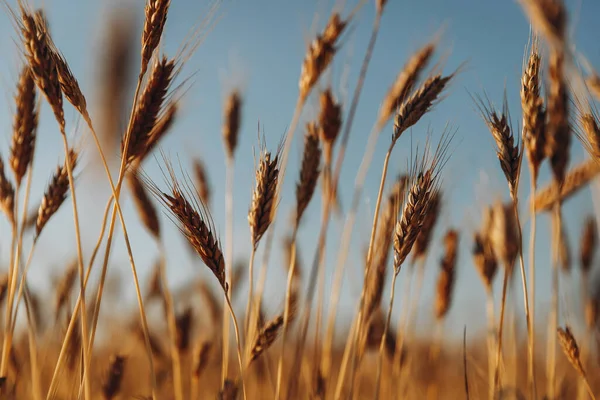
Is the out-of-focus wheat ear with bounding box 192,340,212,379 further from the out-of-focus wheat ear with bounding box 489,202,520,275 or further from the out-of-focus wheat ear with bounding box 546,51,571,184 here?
the out-of-focus wheat ear with bounding box 546,51,571,184

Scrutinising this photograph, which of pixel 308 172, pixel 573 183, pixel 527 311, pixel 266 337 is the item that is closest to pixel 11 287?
pixel 266 337

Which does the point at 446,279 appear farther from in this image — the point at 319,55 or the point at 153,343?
the point at 153,343

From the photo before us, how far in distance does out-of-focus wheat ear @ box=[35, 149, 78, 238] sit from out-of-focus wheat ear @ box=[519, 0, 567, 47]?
142 cm

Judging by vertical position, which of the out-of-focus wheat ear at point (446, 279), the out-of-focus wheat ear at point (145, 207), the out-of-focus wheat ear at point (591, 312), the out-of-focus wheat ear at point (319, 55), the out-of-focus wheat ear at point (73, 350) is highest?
the out-of-focus wheat ear at point (319, 55)

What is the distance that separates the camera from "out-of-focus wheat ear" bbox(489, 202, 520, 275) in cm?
189

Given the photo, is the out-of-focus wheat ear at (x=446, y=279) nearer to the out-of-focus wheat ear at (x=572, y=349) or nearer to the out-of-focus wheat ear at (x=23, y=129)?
the out-of-focus wheat ear at (x=572, y=349)

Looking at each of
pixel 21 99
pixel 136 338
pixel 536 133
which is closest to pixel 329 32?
pixel 536 133

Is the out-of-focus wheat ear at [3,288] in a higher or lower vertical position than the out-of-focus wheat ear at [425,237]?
lower

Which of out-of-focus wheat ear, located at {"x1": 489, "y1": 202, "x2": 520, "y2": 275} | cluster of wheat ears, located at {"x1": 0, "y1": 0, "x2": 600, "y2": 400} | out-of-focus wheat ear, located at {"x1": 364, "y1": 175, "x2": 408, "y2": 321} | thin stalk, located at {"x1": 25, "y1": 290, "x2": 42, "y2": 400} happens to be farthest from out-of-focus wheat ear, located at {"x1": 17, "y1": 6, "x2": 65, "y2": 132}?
out-of-focus wheat ear, located at {"x1": 489, "y1": 202, "x2": 520, "y2": 275}

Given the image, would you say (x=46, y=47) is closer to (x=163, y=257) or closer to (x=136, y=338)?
(x=163, y=257)

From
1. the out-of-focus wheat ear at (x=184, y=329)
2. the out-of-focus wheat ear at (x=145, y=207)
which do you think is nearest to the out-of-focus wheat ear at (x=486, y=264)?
the out-of-focus wheat ear at (x=184, y=329)

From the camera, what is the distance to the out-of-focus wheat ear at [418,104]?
65.4 inches

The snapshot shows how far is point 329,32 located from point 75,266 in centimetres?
155

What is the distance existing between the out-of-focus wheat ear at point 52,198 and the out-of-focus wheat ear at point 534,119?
1471 mm
